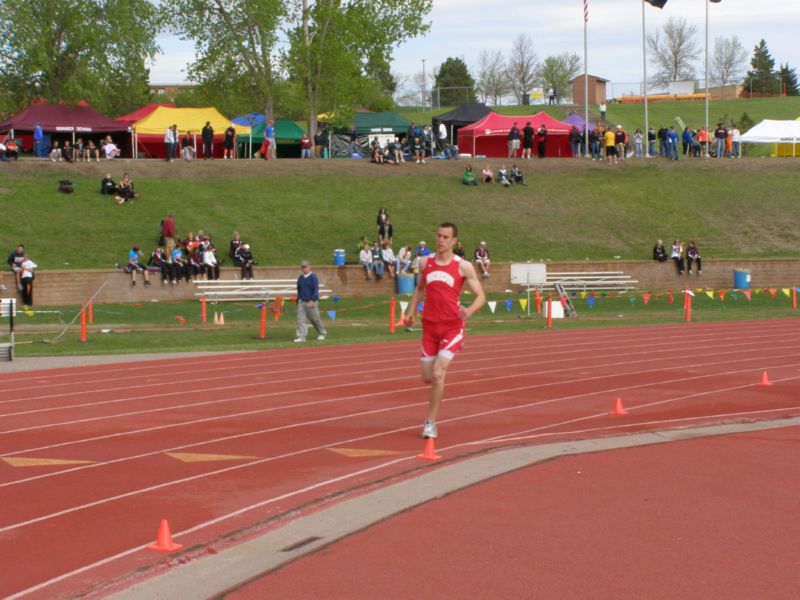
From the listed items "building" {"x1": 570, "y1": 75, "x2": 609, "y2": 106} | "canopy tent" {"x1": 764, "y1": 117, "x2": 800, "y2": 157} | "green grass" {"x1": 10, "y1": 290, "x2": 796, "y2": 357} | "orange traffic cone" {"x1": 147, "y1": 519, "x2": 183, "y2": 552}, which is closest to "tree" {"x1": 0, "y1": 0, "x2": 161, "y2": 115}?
"green grass" {"x1": 10, "y1": 290, "x2": 796, "y2": 357}

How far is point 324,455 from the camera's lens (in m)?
9.52

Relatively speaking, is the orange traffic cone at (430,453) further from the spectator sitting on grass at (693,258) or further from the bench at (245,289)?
the spectator sitting on grass at (693,258)

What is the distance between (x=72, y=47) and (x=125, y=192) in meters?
19.3

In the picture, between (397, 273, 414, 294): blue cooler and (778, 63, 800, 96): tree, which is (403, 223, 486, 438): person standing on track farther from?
(778, 63, 800, 96): tree

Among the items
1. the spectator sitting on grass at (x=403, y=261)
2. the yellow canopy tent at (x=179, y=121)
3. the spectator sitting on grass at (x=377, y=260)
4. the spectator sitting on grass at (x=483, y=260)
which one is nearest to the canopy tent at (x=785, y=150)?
the spectator sitting on grass at (x=483, y=260)

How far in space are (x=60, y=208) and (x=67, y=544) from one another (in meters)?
29.5

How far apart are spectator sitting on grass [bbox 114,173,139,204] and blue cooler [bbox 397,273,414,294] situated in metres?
9.76

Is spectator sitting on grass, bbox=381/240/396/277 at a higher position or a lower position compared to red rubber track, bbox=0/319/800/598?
higher

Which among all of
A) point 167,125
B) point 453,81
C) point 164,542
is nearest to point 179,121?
point 167,125

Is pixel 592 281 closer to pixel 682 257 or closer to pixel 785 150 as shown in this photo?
pixel 682 257

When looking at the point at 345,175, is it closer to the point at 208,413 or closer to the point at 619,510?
the point at 208,413

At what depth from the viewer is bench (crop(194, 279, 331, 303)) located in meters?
29.2

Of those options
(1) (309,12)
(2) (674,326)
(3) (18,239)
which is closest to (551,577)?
(2) (674,326)

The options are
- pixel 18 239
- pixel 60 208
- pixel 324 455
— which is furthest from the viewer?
pixel 60 208
